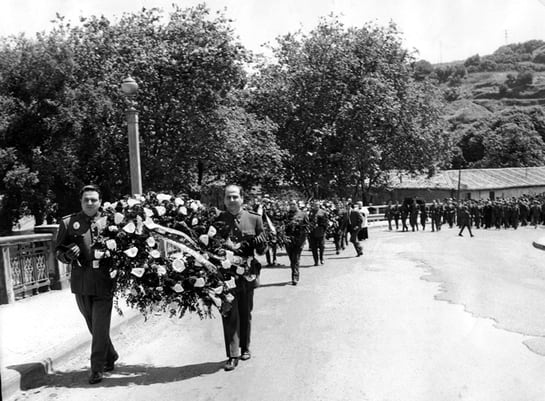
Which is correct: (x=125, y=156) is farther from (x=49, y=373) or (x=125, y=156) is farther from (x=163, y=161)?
(x=49, y=373)

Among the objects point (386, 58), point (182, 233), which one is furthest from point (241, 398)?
point (386, 58)

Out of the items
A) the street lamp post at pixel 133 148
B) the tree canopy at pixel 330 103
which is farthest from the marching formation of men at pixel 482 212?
the street lamp post at pixel 133 148

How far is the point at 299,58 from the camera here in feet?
121

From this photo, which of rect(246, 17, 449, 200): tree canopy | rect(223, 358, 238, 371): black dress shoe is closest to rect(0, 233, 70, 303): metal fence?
rect(223, 358, 238, 371): black dress shoe

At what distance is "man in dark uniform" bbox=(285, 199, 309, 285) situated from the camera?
41.6 ft

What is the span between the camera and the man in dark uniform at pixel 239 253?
6426mm

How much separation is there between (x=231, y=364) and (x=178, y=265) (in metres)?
1.23

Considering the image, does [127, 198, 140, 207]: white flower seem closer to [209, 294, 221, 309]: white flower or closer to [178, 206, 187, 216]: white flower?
[178, 206, 187, 216]: white flower

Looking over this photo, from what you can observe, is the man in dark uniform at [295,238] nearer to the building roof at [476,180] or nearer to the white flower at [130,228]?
the white flower at [130,228]

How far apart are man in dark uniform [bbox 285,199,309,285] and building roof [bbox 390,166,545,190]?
139 feet

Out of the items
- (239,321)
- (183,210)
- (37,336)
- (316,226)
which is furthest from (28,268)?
(316,226)

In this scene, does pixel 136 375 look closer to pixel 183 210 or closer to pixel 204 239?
pixel 204 239

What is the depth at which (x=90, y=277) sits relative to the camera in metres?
6.08

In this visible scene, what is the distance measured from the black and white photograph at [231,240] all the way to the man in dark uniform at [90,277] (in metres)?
0.02
